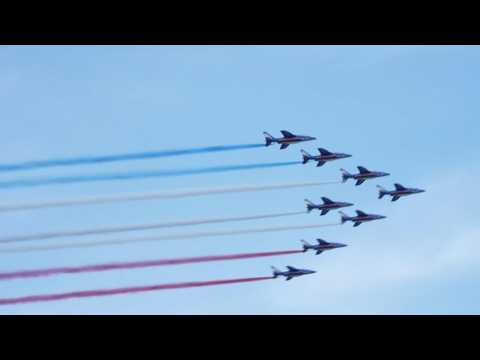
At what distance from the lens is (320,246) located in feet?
333

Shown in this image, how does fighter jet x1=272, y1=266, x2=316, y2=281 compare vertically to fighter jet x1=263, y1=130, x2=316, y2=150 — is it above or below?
below

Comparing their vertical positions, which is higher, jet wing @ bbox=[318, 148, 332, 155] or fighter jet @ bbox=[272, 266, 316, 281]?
jet wing @ bbox=[318, 148, 332, 155]

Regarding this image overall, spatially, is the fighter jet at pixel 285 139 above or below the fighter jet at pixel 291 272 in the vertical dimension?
above

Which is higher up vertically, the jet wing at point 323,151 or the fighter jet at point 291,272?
the jet wing at point 323,151

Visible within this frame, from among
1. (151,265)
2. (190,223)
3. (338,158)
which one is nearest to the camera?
(151,265)

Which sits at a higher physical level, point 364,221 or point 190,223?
point 364,221
